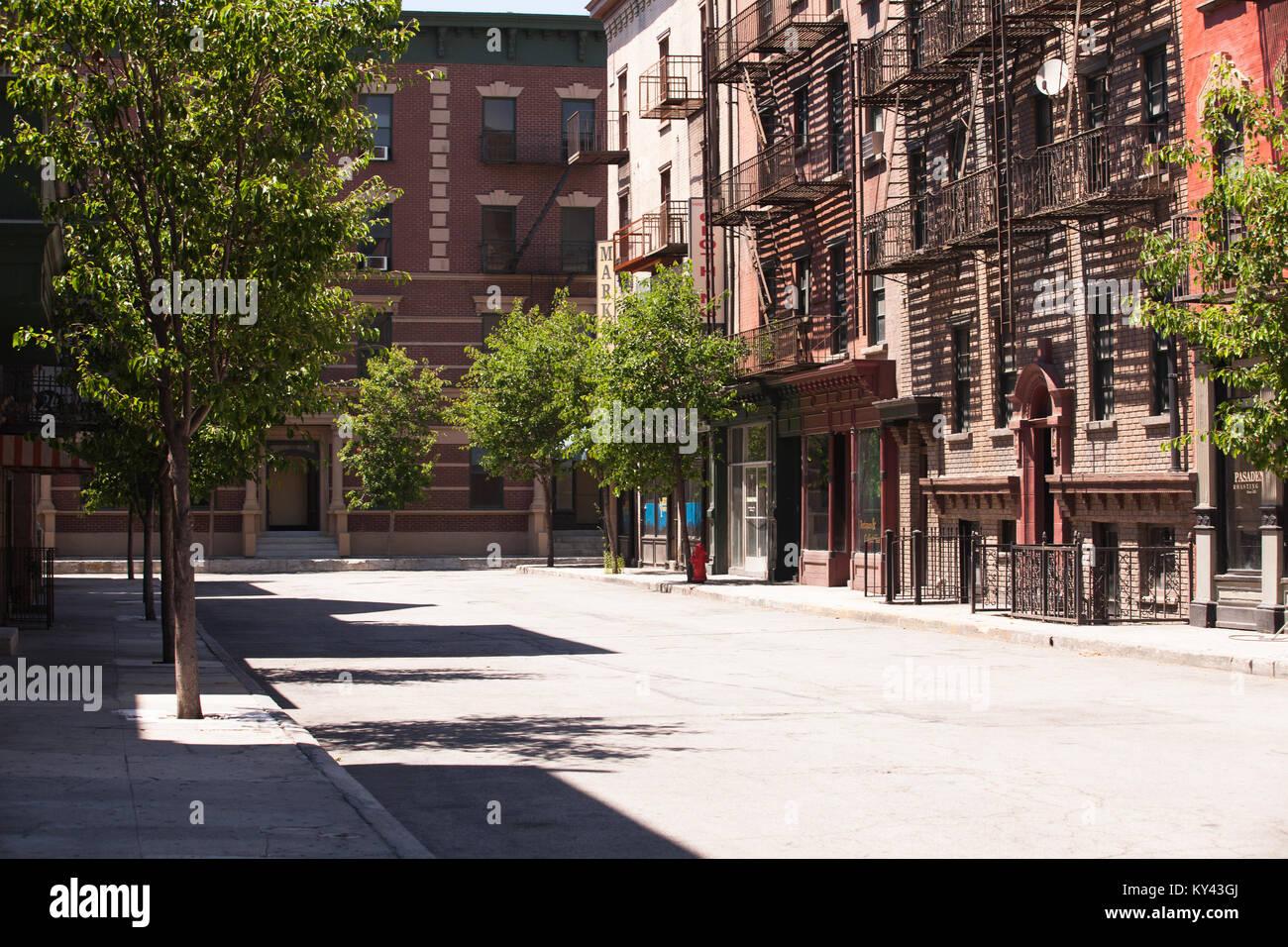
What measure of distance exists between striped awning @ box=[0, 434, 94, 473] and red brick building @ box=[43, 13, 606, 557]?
31748mm

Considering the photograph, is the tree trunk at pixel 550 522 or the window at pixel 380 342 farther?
the window at pixel 380 342

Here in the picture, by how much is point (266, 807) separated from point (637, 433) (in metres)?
26.7

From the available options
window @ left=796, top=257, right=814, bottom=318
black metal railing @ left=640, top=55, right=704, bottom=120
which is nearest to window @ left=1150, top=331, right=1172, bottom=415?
window @ left=796, top=257, right=814, bottom=318

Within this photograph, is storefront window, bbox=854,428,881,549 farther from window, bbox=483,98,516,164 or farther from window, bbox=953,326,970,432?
window, bbox=483,98,516,164

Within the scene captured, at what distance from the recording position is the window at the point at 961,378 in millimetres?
27156

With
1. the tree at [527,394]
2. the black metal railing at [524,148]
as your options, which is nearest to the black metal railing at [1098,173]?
the tree at [527,394]

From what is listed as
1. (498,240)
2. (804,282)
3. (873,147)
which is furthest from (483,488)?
(873,147)

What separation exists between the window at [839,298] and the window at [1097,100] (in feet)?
28.9

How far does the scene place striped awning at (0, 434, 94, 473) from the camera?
19141 millimetres

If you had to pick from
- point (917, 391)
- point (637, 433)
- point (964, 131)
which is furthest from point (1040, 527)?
point (637, 433)

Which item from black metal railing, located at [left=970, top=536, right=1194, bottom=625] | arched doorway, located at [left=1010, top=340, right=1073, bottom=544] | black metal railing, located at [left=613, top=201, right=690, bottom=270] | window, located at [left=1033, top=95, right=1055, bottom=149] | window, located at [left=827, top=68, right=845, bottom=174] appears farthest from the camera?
black metal railing, located at [left=613, top=201, right=690, bottom=270]

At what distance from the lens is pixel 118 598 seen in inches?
1190

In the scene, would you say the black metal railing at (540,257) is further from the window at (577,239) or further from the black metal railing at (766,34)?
the black metal railing at (766,34)

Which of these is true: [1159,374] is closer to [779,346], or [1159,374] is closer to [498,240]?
[779,346]
